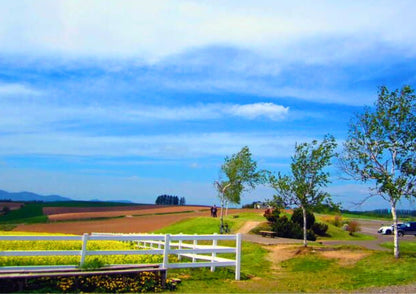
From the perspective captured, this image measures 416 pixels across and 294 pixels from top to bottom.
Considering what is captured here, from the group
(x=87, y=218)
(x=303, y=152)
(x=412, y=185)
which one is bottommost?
(x=87, y=218)

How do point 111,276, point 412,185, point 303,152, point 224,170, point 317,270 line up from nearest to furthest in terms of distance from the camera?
point 111,276 < point 317,270 < point 412,185 < point 303,152 < point 224,170

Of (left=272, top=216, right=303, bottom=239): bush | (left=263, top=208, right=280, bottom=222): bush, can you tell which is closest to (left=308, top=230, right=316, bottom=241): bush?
(left=272, top=216, right=303, bottom=239): bush

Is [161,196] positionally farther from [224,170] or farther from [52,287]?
[52,287]

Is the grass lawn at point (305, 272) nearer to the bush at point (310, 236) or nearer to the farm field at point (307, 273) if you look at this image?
the farm field at point (307, 273)

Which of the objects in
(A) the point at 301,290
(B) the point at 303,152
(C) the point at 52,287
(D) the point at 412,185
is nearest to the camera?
(C) the point at 52,287

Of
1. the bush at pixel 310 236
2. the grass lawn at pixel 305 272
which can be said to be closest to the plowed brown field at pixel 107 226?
the bush at pixel 310 236

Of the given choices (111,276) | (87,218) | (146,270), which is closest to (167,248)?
(146,270)

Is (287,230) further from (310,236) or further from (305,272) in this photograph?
(305,272)

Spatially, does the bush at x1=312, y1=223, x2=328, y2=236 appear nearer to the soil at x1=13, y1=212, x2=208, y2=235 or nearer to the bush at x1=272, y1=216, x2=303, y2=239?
the bush at x1=272, y1=216, x2=303, y2=239

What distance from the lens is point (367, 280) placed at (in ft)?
50.2

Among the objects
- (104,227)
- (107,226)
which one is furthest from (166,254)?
(107,226)

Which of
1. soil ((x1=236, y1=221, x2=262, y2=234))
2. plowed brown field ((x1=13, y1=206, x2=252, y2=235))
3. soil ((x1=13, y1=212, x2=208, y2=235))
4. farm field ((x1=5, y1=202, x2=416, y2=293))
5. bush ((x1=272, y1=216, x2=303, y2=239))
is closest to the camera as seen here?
farm field ((x1=5, y1=202, x2=416, y2=293))

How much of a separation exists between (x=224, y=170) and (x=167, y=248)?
92.3 ft

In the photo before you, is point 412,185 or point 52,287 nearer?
point 52,287
